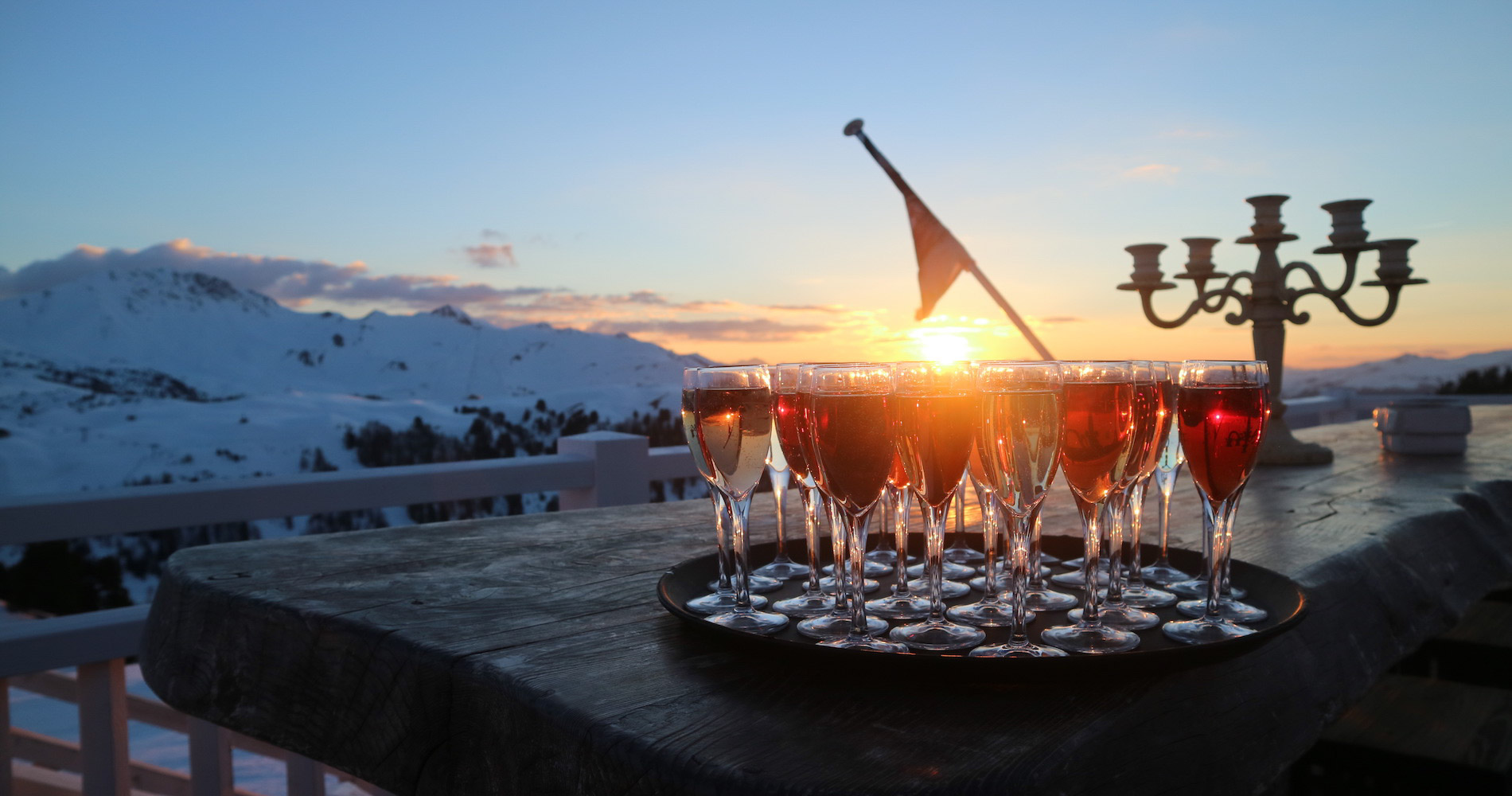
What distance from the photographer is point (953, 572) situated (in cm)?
114

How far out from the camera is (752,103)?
15.0 ft

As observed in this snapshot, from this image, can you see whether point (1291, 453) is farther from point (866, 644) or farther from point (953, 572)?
point (866, 644)

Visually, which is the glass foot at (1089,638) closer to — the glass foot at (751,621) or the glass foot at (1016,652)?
the glass foot at (1016,652)

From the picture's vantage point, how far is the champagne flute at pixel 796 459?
3.05ft

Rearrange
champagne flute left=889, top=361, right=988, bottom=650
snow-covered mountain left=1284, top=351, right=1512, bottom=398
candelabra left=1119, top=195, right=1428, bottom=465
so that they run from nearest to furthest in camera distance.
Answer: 1. champagne flute left=889, top=361, right=988, bottom=650
2. candelabra left=1119, top=195, right=1428, bottom=465
3. snow-covered mountain left=1284, top=351, right=1512, bottom=398

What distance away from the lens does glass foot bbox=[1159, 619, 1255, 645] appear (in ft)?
2.56

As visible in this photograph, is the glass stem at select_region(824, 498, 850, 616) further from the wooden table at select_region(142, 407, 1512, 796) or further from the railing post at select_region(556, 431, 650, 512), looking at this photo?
the railing post at select_region(556, 431, 650, 512)

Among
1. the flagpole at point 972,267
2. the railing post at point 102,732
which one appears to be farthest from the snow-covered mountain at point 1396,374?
the railing post at point 102,732

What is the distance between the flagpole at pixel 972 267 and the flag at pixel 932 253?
31 mm

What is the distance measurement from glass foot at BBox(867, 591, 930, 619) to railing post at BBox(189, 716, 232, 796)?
5.05ft

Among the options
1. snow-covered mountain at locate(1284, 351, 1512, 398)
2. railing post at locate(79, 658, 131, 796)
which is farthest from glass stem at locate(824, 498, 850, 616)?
snow-covered mountain at locate(1284, 351, 1512, 398)

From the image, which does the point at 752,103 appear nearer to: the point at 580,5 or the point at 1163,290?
the point at 580,5

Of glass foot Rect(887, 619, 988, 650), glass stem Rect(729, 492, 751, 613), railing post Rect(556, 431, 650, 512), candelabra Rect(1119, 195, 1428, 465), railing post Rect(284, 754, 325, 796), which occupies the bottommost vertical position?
railing post Rect(284, 754, 325, 796)

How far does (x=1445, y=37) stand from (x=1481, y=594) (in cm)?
446
